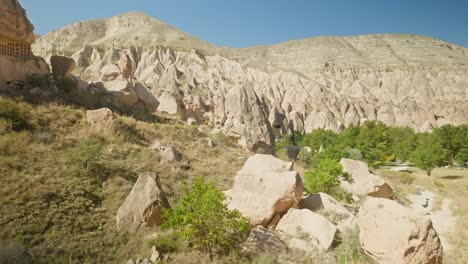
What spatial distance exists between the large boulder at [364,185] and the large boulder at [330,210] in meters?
5.84

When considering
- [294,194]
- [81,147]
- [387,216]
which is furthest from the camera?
[81,147]

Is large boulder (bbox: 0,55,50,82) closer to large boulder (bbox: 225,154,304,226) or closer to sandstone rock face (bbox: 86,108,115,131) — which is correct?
sandstone rock face (bbox: 86,108,115,131)

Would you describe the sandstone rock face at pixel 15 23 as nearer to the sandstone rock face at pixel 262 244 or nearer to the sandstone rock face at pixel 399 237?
the sandstone rock face at pixel 262 244

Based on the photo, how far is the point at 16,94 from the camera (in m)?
15.9

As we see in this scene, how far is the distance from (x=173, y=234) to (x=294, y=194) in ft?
14.0

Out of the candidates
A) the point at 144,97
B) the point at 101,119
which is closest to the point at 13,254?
the point at 101,119

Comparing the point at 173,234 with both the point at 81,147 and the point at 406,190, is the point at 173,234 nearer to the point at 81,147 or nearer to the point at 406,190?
the point at 81,147

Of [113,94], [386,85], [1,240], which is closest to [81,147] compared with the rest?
[1,240]

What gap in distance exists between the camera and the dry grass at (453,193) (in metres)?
10.1

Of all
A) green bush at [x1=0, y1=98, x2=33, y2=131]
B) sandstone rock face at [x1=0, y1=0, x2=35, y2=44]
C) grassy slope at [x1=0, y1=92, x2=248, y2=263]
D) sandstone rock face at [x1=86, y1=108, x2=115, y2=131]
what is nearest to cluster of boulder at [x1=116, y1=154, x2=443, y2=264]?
grassy slope at [x1=0, y1=92, x2=248, y2=263]

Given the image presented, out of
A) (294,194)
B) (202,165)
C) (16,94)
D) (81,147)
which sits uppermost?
(16,94)

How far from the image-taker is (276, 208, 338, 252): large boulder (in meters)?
8.36

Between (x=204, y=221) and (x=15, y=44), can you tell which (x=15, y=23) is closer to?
(x=15, y=44)

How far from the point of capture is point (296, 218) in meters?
9.26
